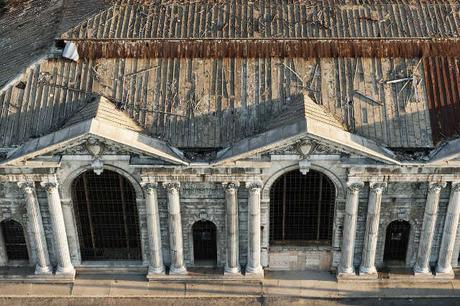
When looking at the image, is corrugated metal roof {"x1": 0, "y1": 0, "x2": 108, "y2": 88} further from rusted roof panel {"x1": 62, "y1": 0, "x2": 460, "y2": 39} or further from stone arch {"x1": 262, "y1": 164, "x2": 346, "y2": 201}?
stone arch {"x1": 262, "y1": 164, "x2": 346, "y2": 201}

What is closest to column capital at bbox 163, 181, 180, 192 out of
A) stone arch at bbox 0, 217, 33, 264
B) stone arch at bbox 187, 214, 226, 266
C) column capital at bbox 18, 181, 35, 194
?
stone arch at bbox 187, 214, 226, 266

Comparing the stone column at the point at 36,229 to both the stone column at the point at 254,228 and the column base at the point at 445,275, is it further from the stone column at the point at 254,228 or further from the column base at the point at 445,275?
the column base at the point at 445,275

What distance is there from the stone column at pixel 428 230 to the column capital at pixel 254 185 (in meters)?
10.1

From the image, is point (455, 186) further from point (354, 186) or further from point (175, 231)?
point (175, 231)

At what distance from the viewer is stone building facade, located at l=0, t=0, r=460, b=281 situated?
43.8 metres

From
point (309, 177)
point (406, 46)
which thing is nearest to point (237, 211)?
point (309, 177)

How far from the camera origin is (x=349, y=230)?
4662 centimetres

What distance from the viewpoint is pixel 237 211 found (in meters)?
46.2

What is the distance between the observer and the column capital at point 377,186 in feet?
145

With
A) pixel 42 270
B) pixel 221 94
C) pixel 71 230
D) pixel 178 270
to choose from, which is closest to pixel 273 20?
pixel 221 94

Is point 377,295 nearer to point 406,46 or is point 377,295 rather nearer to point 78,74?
point 406,46

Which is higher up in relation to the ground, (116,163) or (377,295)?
(116,163)

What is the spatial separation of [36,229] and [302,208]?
16519 mm

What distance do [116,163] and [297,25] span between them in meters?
14.2
